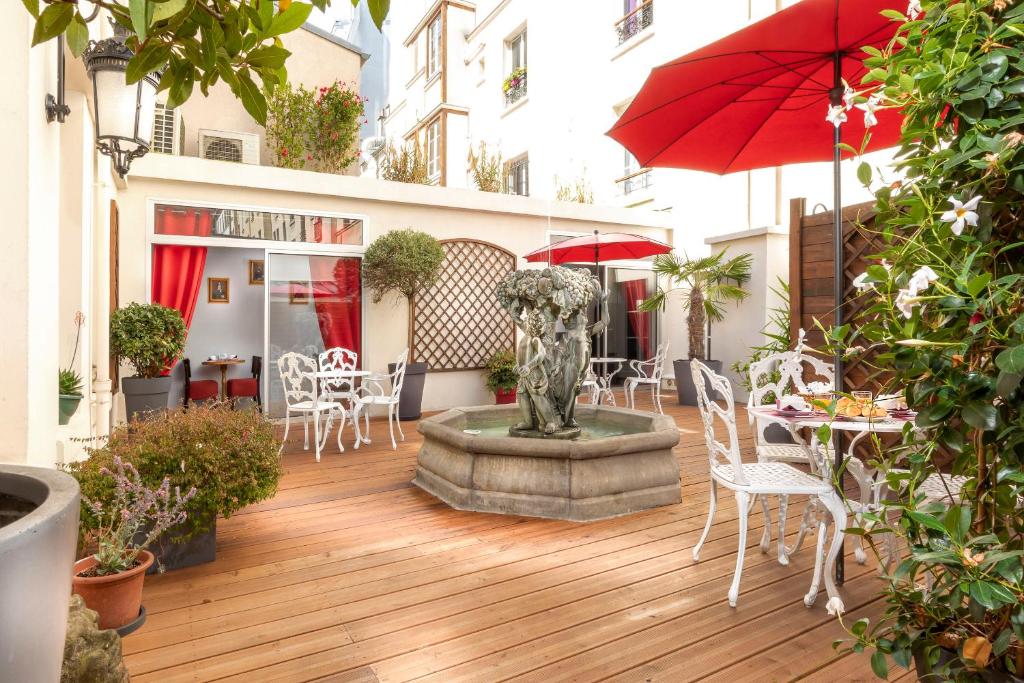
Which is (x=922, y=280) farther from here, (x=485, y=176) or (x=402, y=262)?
(x=485, y=176)

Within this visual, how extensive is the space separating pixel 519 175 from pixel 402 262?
6.52 meters

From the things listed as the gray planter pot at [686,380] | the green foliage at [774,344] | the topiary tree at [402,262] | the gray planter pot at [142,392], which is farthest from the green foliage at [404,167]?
the green foliage at [774,344]

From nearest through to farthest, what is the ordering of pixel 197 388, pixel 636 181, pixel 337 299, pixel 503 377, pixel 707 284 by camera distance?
1. pixel 337 299
2. pixel 197 388
3. pixel 503 377
4. pixel 707 284
5. pixel 636 181

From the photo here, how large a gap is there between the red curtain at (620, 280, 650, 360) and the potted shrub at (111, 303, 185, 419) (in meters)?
6.41

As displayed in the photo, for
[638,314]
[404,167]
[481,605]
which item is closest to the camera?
[481,605]

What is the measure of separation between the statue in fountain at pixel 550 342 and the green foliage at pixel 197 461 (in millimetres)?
1577

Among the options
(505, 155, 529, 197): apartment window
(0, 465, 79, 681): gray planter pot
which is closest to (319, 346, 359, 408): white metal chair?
(0, 465, 79, 681): gray planter pot

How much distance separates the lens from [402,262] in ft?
21.1

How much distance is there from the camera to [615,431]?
4438mm

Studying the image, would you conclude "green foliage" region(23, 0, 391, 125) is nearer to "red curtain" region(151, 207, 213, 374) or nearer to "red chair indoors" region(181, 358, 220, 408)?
"red curtain" region(151, 207, 213, 374)

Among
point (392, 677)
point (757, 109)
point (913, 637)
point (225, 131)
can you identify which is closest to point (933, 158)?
point (913, 637)

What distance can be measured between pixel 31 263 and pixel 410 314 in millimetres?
5156

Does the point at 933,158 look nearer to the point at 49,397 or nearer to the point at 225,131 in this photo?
the point at 49,397

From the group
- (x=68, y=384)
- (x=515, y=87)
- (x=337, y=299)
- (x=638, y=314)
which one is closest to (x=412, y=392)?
(x=337, y=299)
